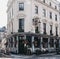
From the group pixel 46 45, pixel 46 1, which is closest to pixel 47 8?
pixel 46 1

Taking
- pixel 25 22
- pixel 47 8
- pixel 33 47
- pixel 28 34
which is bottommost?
pixel 33 47

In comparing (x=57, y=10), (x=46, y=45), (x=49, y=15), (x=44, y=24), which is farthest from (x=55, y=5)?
(x=46, y=45)

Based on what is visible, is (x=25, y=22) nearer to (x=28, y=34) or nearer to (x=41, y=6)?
(x=28, y=34)

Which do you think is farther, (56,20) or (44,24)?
(56,20)

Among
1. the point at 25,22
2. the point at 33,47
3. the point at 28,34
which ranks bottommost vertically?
the point at 33,47

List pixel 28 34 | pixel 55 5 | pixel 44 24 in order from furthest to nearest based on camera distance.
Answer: pixel 55 5 < pixel 44 24 < pixel 28 34

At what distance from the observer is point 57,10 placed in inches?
1877

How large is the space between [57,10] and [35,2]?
11446mm

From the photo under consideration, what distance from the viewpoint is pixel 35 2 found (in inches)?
1489

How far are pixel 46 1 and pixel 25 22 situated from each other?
30.4 ft

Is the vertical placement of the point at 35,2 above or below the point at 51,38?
above

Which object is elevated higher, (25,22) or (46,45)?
(25,22)

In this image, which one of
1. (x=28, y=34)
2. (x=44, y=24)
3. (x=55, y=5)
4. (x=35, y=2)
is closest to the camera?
(x=28, y=34)

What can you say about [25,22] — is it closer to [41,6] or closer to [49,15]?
[41,6]
